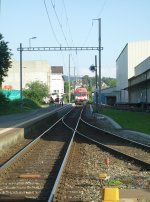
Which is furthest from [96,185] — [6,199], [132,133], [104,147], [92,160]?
[132,133]

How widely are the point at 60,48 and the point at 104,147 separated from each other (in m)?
40.7

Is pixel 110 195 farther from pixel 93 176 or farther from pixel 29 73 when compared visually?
pixel 29 73

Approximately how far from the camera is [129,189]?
9586 mm

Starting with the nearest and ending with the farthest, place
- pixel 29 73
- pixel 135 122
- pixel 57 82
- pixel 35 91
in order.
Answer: pixel 135 122 → pixel 35 91 → pixel 29 73 → pixel 57 82

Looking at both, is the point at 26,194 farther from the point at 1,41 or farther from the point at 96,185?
the point at 1,41

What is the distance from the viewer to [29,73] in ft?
457

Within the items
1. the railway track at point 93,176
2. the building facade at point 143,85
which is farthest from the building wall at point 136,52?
the railway track at point 93,176

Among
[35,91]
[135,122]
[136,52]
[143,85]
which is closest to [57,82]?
[136,52]

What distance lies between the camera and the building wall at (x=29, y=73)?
136 m

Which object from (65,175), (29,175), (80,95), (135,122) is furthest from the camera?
(80,95)

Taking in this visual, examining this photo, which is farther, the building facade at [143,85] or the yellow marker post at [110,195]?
the building facade at [143,85]

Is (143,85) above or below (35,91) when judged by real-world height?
above

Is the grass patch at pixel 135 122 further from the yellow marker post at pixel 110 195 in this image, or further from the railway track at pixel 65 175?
the yellow marker post at pixel 110 195

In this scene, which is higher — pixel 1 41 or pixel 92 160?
pixel 1 41
